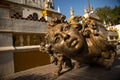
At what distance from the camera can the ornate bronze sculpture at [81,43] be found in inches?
45.0

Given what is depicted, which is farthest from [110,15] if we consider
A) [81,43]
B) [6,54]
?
[81,43]

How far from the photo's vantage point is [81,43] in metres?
1.15

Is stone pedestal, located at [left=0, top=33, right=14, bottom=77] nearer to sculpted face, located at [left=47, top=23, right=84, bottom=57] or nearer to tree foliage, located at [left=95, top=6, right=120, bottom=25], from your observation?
sculpted face, located at [left=47, top=23, right=84, bottom=57]

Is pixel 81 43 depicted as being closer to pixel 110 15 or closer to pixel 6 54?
pixel 6 54

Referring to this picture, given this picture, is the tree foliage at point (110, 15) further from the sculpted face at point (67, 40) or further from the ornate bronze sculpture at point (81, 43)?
the sculpted face at point (67, 40)

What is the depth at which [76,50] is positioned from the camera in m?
A: 1.14

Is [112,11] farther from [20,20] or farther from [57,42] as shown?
[57,42]

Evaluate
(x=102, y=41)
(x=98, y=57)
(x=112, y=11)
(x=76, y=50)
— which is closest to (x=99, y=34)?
(x=102, y=41)

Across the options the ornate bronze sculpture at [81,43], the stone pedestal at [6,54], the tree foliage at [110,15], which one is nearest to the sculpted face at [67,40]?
the ornate bronze sculpture at [81,43]

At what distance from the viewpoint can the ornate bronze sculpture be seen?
1.14 metres

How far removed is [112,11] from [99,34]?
64.4 feet

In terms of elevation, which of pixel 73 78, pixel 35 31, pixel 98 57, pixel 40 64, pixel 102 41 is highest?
pixel 35 31

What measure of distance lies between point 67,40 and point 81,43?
0.42ft

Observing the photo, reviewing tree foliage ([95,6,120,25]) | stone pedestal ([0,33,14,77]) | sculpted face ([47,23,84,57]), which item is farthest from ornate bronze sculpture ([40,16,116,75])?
tree foliage ([95,6,120,25])
